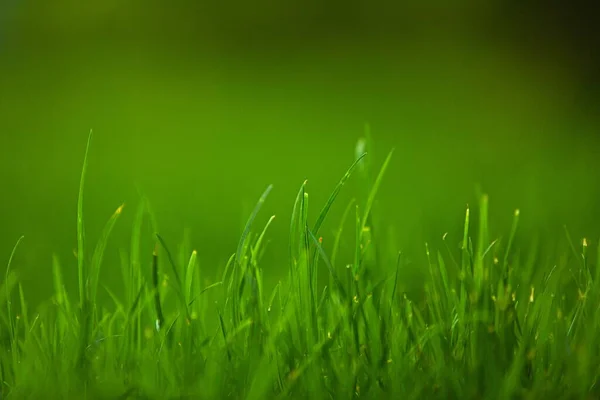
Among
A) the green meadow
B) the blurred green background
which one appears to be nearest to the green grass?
the green meadow

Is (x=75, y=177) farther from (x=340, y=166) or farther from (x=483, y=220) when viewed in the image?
(x=483, y=220)

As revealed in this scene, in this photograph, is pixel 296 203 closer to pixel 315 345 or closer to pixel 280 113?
pixel 315 345

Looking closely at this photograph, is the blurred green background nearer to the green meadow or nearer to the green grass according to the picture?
the green meadow

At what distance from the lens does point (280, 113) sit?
436cm

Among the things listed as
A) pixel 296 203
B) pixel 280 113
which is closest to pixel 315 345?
pixel 296 203

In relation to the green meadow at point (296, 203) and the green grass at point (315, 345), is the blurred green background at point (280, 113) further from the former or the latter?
the green grass at point (315, 345)

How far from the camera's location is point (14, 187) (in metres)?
3.07

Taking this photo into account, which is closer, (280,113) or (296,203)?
(296,203)

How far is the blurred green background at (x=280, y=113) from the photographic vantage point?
2.48 meters

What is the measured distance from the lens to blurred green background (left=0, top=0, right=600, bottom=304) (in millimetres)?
2477

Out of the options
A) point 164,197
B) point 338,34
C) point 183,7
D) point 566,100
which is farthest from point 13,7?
point 566,100

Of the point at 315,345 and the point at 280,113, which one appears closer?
the point at 315,345

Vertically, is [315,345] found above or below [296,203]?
below

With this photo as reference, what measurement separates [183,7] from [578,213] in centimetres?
456
